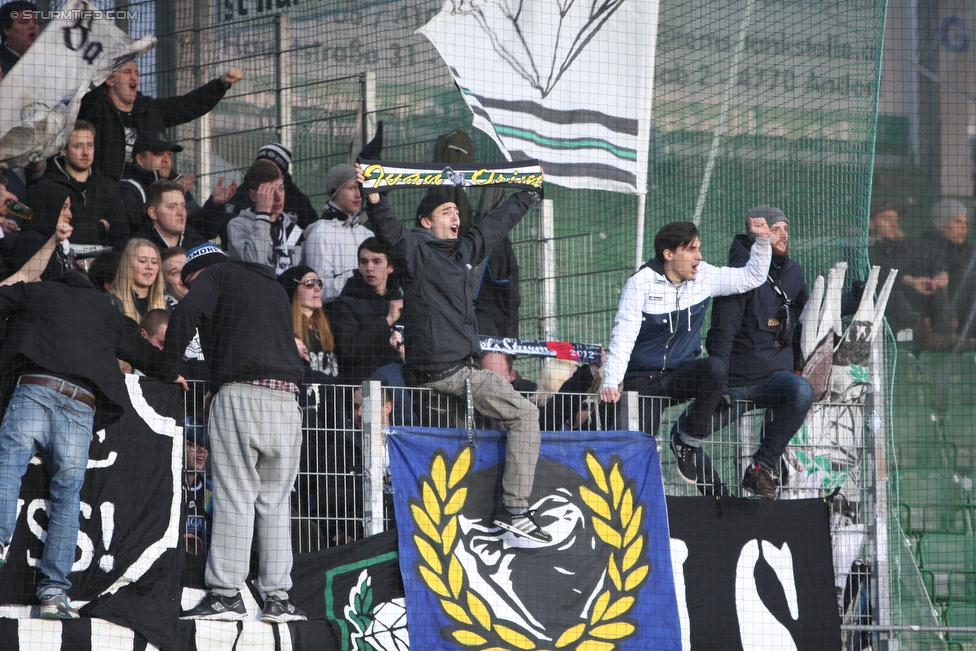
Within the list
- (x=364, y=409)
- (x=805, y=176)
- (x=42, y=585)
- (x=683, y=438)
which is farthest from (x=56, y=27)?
(x=805, y=176)

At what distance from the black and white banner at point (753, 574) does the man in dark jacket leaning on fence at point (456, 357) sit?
932 mm

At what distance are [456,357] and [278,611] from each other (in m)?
1.47

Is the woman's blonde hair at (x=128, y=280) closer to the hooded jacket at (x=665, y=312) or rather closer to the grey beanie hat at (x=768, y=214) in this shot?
the hooded jacket at (x=665, y=312)

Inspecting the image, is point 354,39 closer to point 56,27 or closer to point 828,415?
point 56,27

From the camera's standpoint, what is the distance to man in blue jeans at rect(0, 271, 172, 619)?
5.45 m

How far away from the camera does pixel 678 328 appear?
7.02 meters

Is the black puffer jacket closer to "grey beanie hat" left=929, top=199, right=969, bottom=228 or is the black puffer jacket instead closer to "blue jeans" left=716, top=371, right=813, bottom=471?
"blue jeans" left=716, top=371, right=813, bottom=471

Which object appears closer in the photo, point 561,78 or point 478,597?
point 478,597

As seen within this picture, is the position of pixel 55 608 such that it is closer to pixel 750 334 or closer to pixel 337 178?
pixel 337 178

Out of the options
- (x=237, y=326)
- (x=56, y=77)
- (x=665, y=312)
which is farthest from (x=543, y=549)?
(x=56, y=77)

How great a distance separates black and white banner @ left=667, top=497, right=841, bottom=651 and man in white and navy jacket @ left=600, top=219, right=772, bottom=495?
257 millimetres

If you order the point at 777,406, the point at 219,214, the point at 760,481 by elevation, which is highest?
the point at 219,214

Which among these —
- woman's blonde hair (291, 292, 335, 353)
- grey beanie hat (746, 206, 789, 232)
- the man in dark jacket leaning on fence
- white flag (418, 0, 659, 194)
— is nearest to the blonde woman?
woman's blonde hair (291, 292, 335, 353)

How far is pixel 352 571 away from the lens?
6.14 meters
